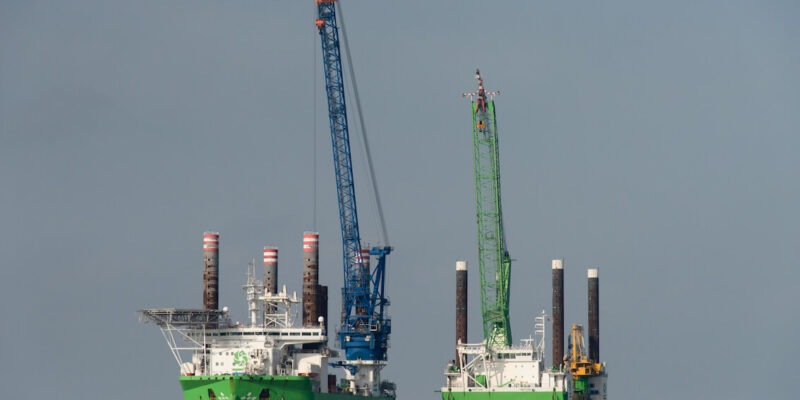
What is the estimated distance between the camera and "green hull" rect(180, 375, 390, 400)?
578 feet

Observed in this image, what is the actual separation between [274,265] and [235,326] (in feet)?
33.0

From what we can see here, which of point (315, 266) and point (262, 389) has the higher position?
point (315, 266)

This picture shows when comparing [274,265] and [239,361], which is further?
[274,265]

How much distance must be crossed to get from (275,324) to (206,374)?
9638 mm

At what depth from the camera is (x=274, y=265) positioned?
633 ft

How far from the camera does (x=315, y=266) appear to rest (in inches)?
7800

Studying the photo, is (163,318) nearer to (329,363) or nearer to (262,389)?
(262,389)

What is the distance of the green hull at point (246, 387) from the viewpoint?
578ft

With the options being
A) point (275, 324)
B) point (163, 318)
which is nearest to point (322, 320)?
point (275, 324)

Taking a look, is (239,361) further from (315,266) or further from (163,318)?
(315,266)

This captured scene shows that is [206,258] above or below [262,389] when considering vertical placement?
above

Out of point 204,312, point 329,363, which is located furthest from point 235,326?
point 329,363

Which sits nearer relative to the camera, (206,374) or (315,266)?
(206,374)

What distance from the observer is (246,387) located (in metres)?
176
